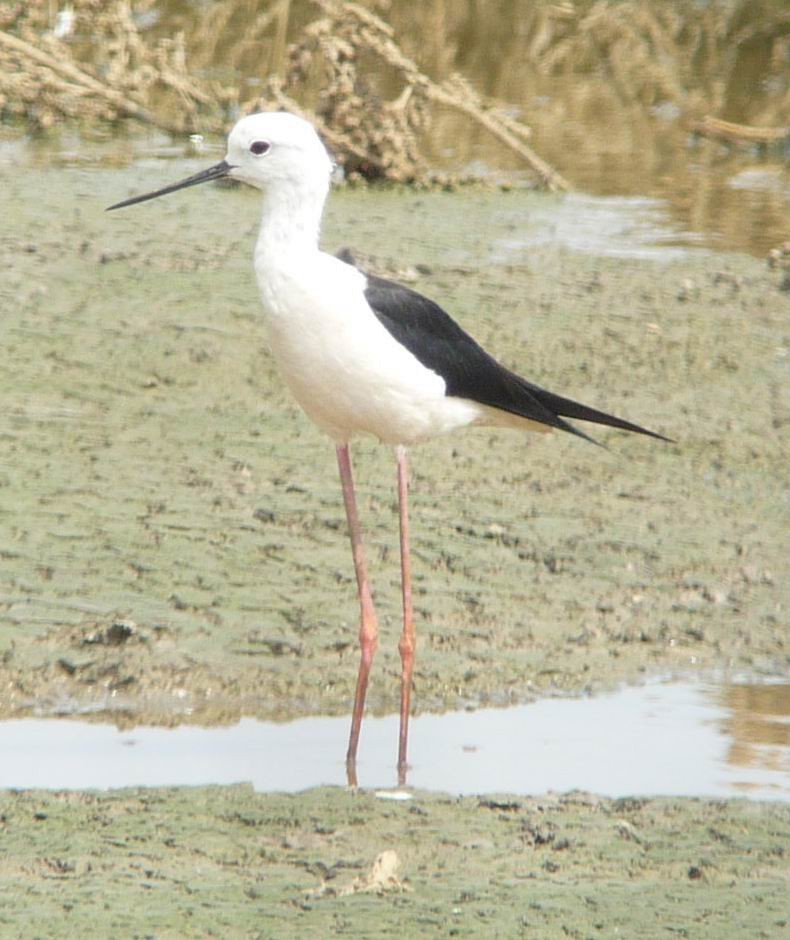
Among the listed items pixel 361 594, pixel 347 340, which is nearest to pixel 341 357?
pixel 347 340

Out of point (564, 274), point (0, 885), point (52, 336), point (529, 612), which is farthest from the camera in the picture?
point (564, 274)

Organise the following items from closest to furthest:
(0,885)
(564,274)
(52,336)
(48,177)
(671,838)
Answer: (0,885) < (671,838) < (52,336) < (564,274) < (48,177)

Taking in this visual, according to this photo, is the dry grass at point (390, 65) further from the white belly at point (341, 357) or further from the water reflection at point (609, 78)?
the white belly at point (341, 357)

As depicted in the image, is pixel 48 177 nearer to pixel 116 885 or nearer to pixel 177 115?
pixel 177 115

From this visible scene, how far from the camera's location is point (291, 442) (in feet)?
17.4

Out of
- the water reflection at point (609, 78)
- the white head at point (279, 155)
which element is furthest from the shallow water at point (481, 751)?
the water reflection at point (609, 78)

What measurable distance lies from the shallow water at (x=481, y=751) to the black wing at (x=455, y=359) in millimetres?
606

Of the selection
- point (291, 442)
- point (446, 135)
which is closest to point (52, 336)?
point (291, 442)

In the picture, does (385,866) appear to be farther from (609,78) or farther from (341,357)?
(609,78)

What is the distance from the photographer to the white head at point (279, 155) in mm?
3766

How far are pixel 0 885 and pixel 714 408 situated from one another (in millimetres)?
3429

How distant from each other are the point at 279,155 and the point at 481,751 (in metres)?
1.23

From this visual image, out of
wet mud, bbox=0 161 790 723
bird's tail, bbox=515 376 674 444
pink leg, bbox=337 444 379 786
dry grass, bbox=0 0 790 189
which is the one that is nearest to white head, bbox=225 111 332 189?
pink leg, bbox=337 444 379 786

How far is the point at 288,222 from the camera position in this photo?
3732mm
